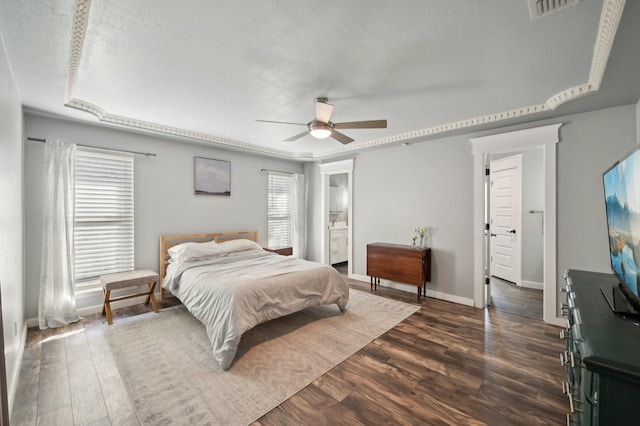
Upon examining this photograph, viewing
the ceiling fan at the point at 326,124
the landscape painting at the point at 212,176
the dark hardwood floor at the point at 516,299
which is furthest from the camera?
the landscape painting at the point at 212,176

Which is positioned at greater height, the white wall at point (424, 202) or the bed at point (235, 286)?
the white wall at point (424, 202)

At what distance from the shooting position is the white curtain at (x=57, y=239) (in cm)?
302

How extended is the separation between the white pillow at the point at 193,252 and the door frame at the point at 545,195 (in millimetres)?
3668

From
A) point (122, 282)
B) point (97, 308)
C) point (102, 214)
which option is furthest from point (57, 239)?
point (97, 308)

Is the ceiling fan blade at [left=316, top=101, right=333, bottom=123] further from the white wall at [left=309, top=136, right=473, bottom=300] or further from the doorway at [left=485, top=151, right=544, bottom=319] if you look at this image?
the doorway at [left=485, top=151, right=544, bottom=319]

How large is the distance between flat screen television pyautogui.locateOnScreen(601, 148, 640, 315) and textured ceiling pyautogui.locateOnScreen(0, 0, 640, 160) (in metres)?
0.92

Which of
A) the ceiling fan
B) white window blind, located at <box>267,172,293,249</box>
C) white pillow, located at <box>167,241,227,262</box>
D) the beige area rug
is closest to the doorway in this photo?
the beige area rug

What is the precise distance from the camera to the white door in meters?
4.83

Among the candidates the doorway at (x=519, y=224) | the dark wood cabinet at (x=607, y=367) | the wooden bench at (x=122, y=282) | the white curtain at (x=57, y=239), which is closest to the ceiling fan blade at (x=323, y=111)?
the dark wood cabinet at (x=607, y=367)

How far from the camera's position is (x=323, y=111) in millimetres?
2525

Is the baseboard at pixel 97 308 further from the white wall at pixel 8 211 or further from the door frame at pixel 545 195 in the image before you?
the door frame at pixel 545 195

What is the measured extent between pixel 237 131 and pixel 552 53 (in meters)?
3.52

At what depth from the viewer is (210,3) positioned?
1.50 metres

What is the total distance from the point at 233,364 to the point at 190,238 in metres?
2.53
